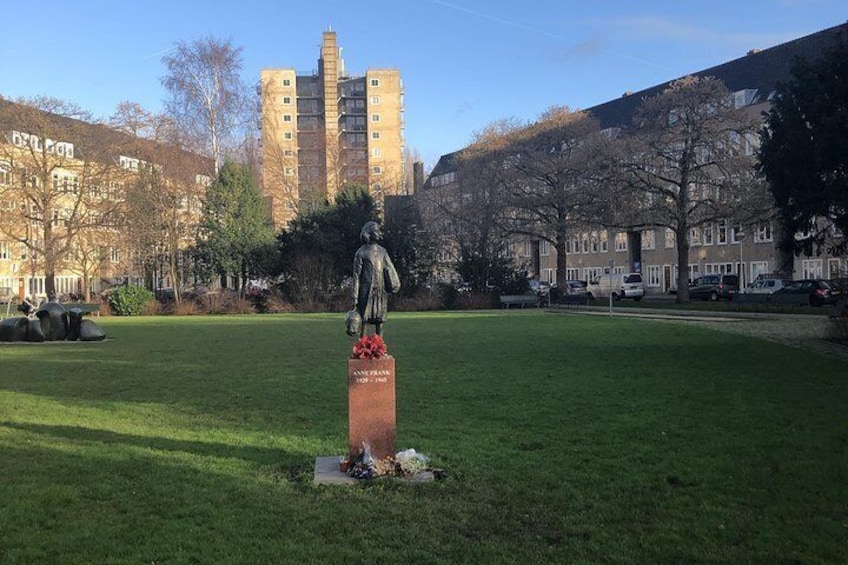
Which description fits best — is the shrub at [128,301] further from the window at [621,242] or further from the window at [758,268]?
the window at [621,242]

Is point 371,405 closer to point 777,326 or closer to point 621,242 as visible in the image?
point 777,326

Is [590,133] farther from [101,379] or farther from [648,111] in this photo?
[101,379]

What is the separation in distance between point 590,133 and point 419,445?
4380 cm

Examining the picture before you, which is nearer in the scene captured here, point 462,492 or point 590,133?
point 462,492

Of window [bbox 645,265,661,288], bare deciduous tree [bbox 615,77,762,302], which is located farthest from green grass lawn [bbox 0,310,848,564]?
window [bbox 645,265,661,288]

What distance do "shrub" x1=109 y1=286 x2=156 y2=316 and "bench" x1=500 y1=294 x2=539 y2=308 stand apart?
2112 cm

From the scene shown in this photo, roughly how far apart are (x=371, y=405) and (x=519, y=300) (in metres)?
38.5

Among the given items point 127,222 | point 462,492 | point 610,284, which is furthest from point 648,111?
point 462,492

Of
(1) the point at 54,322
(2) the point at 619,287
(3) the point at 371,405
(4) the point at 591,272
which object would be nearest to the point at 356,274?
(3) the point at 371,405

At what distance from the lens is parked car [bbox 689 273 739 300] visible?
49344 millimetres

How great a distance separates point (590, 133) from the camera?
4881cm

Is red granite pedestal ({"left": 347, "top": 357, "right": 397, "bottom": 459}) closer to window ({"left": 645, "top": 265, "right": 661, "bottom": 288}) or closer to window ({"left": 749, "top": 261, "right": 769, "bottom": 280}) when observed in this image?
window ({"left": 749, "top": 261, "right": 769, "bottom": 280})

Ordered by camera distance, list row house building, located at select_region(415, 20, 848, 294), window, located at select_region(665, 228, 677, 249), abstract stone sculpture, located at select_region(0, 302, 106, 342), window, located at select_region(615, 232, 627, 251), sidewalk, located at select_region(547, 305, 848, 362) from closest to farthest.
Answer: sidewalk, located at select_region(547, 305, 848, 362) < abstract stone sculpture, located at select_region(0, 302, 106, 342) < row house building, located at select_region(415, 20, 848, 294) < window, located at select_region(665, 228, 677, 249) < window, located at select_region(615, 232, 627, 251)

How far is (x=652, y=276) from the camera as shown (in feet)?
245
